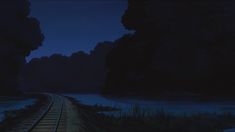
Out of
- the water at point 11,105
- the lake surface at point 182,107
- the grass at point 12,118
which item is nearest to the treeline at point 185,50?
the lake surface at point 182,107

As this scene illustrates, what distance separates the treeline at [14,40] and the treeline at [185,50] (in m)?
31.1

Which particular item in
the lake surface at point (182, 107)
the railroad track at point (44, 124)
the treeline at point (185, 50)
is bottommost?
the railroad track at point (44, 124)

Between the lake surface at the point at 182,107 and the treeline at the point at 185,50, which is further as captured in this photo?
the treeline at the point at 185,50

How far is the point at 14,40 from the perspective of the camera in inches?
3853

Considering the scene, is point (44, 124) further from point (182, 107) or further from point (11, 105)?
point (11, 105)

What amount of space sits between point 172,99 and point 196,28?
1239 centimetres

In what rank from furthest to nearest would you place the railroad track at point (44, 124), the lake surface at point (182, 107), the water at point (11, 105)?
the water at point (11, 105), the lake surface at point (182, 107), the railroad track at point (44, 124)

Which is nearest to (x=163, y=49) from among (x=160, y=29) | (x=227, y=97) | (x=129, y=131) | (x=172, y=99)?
(x=160, y=29)

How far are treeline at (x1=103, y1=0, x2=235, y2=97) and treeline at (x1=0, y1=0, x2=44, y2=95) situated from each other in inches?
1223

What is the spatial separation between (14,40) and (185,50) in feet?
151

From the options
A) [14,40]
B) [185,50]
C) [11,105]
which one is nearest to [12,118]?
[11,105]

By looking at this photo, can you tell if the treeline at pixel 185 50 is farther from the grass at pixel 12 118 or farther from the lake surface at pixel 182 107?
the grass at pixel 12 118

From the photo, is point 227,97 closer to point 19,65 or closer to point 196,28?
point 196,28

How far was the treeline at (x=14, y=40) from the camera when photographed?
92750mm
